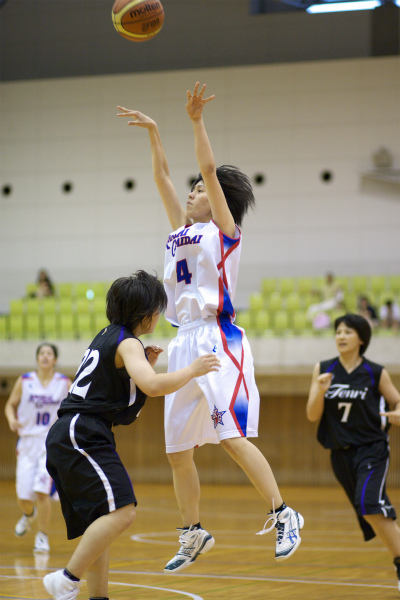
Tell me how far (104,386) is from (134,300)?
44 cm

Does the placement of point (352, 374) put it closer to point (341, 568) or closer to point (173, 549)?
point (341, 568)

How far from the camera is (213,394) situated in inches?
164

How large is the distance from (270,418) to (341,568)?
27.0 feet

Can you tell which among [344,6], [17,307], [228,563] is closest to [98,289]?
[17,307]

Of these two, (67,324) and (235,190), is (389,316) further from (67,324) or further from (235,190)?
(235,190)

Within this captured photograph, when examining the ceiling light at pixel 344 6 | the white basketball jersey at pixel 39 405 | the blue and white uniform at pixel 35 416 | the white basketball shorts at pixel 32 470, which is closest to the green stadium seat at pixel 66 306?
the blue and white uniform at pixel 35 416

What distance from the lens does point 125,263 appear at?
1762 centimetres

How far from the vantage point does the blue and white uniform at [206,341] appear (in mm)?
4199

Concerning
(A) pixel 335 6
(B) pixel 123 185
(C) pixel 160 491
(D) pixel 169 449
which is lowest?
(C) pixel 160 491

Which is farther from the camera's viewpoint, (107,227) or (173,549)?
(107,227)

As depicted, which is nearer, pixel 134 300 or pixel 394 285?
pixel 134 300

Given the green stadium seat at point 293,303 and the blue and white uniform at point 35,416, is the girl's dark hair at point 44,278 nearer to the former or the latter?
the green stadium seat at point 293,303

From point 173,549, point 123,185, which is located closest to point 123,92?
point 123,185

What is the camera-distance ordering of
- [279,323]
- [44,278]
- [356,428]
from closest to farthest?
[356,428] → [279,323] → [44,278]
